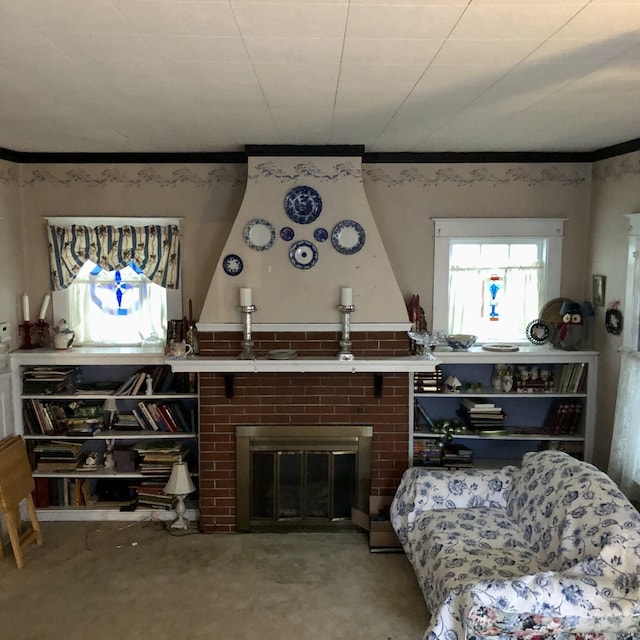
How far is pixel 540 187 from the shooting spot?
14.4 feet

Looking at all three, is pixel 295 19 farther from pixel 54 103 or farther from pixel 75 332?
pixel 75 332

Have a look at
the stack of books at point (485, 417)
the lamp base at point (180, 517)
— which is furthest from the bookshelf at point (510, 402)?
the lamp base at point (180, 517)

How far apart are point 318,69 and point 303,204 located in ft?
6.05

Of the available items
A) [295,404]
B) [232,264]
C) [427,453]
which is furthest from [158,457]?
[427,453]

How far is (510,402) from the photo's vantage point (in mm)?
4551

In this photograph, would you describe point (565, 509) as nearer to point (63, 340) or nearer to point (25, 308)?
point (63, 340)

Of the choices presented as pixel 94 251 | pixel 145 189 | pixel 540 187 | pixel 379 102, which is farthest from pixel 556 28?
pixel 94 251

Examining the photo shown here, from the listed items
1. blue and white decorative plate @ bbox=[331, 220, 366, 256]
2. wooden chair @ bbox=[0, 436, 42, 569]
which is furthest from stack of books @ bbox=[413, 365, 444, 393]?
wooden chair @ bbox=[0, 436, 42, 569]

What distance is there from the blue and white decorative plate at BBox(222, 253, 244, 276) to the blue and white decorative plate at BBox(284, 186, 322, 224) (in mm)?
458

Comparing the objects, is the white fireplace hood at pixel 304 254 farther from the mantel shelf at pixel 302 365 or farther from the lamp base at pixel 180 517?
the lamp base at pixel 180 517

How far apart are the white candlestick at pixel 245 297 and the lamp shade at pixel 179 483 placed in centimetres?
123

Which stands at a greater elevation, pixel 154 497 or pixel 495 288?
pixel 495 288

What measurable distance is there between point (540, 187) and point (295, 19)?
312cm

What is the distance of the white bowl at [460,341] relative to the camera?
14.2 feet
